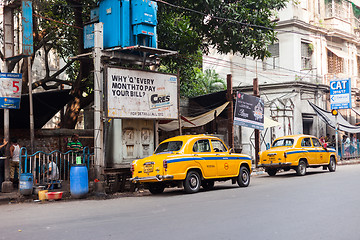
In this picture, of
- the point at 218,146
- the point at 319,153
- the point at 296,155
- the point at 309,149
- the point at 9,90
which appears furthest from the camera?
the point at 319,153

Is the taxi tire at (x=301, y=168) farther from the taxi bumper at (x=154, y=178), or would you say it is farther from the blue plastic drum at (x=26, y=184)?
the blue plastic drum at (x=26, y=184)

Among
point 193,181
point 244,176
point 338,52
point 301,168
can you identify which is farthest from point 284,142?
point 338,52

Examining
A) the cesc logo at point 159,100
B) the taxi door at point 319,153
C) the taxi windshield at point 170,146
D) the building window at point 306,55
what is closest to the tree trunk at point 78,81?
the cesc logo at point 159,100

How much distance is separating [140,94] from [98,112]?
1.81m

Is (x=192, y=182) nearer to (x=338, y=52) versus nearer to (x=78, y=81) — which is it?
(x=78, y=81)

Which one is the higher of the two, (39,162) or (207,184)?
(39,162)

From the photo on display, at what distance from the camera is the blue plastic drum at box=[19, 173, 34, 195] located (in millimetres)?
12781

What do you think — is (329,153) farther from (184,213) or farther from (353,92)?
(353,92)

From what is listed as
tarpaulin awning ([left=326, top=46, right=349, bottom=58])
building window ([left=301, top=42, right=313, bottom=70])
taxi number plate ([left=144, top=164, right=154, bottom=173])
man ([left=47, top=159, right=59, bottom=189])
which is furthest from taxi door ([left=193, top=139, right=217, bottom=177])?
tarpaulin awning ([left=326, top=46, right=349, bottom=58])

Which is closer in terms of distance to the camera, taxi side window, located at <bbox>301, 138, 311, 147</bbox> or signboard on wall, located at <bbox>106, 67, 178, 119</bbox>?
signboard on wall, located at <bbox>106, 67, 178, 119</bbox>

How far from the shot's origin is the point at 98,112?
44.2 feet

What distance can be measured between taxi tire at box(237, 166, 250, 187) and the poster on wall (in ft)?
19.4

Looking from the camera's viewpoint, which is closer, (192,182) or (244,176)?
(192,182)

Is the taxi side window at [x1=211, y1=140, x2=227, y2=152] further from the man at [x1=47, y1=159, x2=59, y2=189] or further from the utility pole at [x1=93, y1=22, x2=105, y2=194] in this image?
the man at [x1=47, y1=159, x2=59, y2=189]
